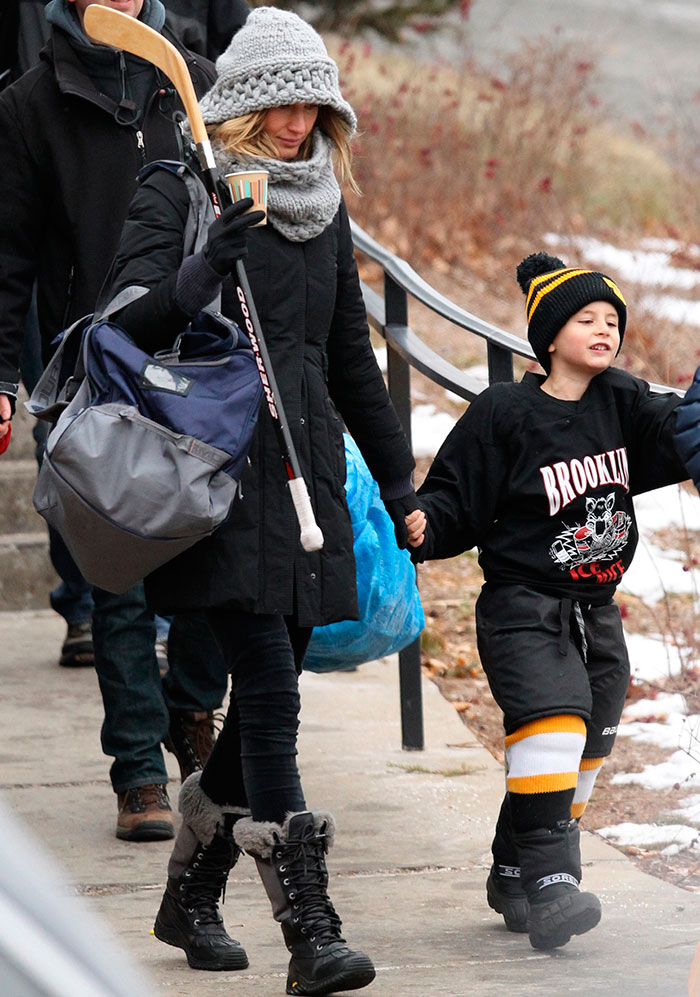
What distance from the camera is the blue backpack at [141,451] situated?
294 cm

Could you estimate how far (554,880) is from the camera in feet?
10.5

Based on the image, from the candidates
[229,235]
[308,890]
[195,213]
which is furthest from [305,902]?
[195,213]

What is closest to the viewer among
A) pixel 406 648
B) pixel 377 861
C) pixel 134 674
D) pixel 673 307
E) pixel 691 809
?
pixel 377 861

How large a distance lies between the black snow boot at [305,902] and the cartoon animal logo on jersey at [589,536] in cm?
74

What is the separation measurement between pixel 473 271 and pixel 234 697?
806cm

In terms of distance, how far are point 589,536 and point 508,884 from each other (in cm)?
76

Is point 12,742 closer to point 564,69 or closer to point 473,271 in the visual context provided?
point 473,271

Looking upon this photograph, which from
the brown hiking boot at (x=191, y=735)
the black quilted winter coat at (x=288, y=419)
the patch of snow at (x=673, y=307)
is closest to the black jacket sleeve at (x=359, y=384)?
the black quilted winter coat at (x=288, y=419)

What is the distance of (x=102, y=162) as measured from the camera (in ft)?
12.8

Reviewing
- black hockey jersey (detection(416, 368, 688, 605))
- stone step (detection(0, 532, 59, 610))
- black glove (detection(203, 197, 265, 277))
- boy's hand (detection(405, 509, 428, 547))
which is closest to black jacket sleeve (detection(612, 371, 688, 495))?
black hockey jersey (detection(416, 368, 688, 605))

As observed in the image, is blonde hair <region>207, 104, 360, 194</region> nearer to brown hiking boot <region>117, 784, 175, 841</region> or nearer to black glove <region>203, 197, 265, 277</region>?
black glove <region>203, 197, 265, 277</region>

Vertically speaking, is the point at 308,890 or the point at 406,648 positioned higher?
the point at 308,890

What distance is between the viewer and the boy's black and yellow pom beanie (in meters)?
3.42

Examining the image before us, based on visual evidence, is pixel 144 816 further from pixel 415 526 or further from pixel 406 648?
pixel 415 526
